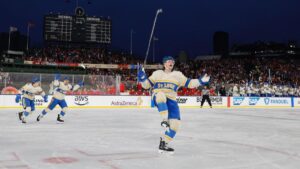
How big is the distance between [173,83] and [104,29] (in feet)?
137

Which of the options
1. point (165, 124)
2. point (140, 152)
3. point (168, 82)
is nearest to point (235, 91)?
point (168, 82)

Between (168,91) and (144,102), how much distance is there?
20198 millimetres

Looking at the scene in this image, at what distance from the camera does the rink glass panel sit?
75.7 feet

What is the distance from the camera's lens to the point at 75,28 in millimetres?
46656

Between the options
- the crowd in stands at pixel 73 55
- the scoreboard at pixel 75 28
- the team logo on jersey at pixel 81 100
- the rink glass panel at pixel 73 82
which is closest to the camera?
the rink glass panel at pixel 73 82

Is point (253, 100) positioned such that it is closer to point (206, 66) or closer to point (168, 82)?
point (206, 66)

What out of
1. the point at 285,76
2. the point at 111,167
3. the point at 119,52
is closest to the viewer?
the point at 111,167

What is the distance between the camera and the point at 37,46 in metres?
48.8

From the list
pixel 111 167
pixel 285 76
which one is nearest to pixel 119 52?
pixel 285 76

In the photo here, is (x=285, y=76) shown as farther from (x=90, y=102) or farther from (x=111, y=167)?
(x=111, y=167)

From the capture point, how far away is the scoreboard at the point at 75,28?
151ft

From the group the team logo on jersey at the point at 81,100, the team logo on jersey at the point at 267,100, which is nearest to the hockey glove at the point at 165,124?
the team logo on jersey at the point at 81,100

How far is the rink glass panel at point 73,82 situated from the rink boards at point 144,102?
430mm

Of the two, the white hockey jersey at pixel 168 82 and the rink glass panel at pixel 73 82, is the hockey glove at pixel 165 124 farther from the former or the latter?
the rink glass panel at pixel 73 82
